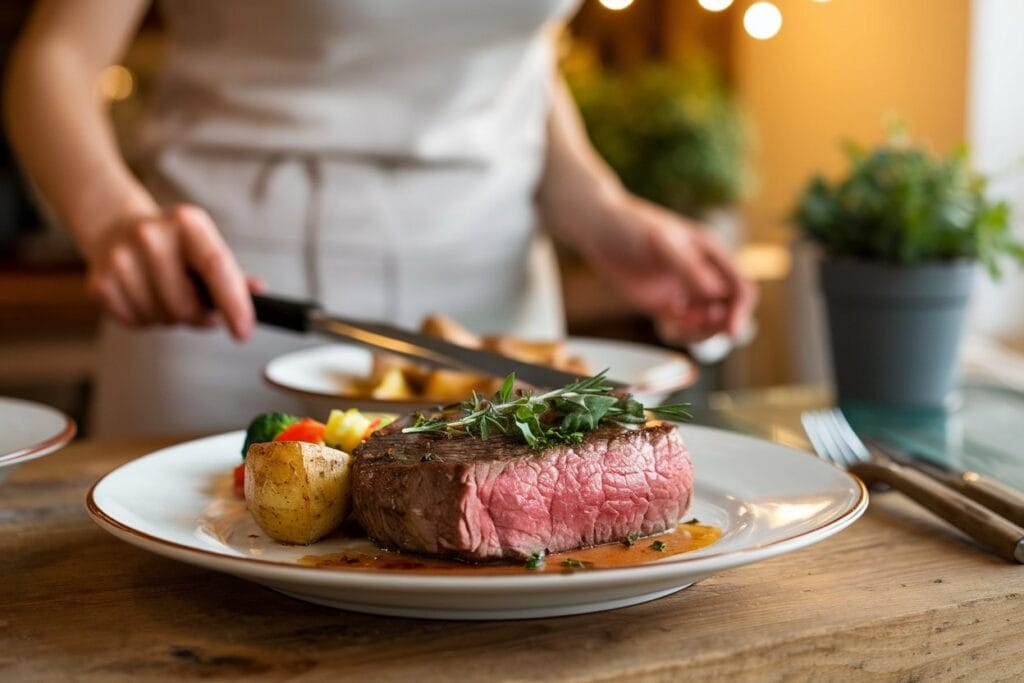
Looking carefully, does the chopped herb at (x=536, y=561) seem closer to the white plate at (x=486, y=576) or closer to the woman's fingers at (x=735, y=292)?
the white plate at (x=486, y=576)

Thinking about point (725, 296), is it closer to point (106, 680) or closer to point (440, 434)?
point (440, 434)

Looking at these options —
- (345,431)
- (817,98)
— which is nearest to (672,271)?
(345,431)

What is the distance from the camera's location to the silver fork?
100cm

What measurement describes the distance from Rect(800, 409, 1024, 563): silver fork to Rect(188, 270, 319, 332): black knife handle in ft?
2.13

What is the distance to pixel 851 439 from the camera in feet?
4.50

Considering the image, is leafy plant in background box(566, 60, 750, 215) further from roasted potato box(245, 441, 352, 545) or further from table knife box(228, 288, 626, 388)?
roasted potato box(245, 441, 352, 545)

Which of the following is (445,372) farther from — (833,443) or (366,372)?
(833,443)

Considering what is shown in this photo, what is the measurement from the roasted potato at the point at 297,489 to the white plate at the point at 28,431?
0.21 m

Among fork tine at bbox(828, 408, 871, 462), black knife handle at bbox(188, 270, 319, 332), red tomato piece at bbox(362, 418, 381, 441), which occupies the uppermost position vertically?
black knife handle at bbox(188, 270, 319, 332)

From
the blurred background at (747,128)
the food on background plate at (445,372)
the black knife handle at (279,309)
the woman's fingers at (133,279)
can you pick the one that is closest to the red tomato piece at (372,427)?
the food on background plate at (445,372)

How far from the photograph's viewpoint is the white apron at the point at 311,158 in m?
1.85

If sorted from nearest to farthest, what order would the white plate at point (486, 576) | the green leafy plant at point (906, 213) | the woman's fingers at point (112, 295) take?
the white plate at point (486, 576)
the woman's fingers at point (112, 295)
the green leafy plant at point (906, 213)

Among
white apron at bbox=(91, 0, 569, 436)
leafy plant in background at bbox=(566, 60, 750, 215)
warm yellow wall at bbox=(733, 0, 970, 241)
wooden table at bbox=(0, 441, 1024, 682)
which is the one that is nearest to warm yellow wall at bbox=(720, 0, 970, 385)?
warm yellow wall at bbox=(733, 0, 970, 241)

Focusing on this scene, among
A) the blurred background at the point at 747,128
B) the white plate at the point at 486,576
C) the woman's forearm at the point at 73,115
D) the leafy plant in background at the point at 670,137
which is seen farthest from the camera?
the leafy plant in background at the point at 670,137
